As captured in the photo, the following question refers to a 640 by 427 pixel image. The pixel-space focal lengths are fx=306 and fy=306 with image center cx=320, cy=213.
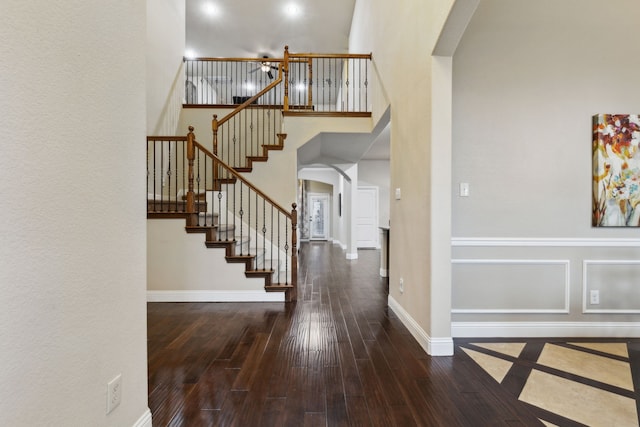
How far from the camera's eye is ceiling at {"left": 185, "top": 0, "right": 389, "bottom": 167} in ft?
19.6

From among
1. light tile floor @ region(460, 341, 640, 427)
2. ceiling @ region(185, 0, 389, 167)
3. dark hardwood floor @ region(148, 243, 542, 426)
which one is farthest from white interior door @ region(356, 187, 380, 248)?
light tile floor @ region(460, 341, 640, 427)

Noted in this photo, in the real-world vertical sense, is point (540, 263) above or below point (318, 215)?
below

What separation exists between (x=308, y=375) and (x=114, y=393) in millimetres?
1166

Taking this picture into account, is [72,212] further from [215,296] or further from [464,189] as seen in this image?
[215,296]

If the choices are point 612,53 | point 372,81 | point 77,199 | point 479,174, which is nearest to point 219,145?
point 372,81

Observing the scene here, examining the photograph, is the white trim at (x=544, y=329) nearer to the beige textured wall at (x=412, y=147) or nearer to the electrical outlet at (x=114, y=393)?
the beige textured wall at (x=412, y=147)

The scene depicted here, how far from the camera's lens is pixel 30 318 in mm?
870

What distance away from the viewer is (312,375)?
6.68ft

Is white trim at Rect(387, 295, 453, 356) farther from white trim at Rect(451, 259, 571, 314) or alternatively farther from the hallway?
white trim at Rect(451, 259, 571, 314)

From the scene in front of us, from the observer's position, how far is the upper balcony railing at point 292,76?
4933 millimetres

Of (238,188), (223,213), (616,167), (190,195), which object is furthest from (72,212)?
(238,188)

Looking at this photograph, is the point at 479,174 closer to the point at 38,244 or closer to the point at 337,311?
the point at 337,311

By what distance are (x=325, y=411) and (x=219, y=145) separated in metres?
4.90

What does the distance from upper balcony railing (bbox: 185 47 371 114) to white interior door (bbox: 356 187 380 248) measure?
272 centimetres
